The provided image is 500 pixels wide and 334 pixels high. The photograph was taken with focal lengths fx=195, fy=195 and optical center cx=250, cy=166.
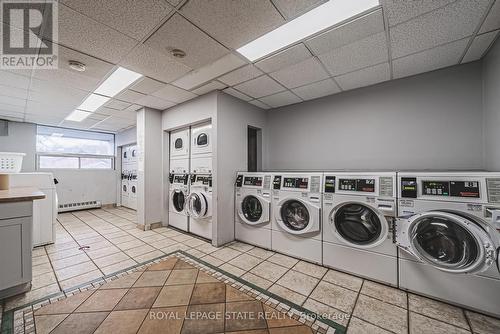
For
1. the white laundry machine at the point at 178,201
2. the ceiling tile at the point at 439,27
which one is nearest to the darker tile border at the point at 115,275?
the white laundry machine at the point at 178,201

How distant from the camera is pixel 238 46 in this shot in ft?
6.70

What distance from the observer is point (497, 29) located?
178 centimetres

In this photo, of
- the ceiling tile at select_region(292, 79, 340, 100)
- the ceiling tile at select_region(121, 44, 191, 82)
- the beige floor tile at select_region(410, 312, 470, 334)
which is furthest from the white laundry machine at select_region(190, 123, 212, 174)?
the beige floor tile at select_region(410, 312, 470, 334)

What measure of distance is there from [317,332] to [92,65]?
3.61 metres

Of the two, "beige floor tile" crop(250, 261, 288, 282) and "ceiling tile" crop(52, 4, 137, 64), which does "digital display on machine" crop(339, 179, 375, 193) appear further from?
"ceiling tile" crop(52, 4, 137, 64)

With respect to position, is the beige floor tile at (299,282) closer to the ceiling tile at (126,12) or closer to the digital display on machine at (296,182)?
the digital display on machine at (296,182)

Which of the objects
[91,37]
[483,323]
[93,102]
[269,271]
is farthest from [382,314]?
[93,102]

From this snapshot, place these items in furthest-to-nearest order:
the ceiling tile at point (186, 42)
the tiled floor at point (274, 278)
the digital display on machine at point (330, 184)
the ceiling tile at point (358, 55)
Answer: the digital display on machine at point (330, 184), the ceiling tile at point (358, 55), the ceiling tile at point (186, 42), the tiled floor at point (274, 278)

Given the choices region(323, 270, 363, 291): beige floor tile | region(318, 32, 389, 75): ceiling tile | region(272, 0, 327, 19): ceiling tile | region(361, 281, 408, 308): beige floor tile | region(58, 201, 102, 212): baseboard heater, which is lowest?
region(323, 270, 363, 291): beige floor tile

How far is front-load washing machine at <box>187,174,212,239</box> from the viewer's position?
325 centimetres

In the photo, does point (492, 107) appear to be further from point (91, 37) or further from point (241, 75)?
point (91, 37)

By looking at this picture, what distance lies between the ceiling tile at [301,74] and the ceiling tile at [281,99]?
383mm

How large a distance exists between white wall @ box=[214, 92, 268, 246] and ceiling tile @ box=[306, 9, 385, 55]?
1.59 metres

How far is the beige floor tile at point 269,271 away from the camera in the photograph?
2234 millimetres
